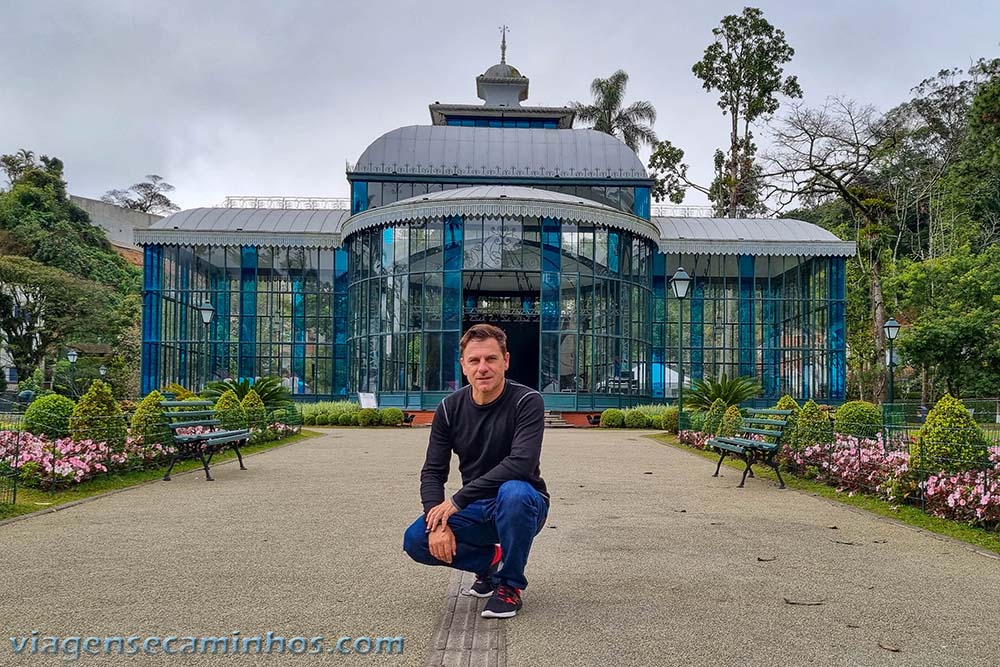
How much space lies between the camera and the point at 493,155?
3444 cm

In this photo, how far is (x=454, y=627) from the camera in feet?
13.8

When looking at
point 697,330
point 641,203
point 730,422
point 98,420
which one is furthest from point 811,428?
point 641,203

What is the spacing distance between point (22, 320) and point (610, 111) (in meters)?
32.5

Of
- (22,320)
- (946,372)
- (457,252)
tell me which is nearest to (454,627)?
(457,252)

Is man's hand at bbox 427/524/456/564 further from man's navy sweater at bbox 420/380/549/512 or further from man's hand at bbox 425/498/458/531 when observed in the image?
man's navy sweater at bbox 420/380/549/512

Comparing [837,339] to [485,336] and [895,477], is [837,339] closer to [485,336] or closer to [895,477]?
[895,477]

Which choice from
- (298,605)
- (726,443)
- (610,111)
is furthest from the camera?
(610,111)

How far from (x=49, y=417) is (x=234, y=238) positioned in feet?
75.0

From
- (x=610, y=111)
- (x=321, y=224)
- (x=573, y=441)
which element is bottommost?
(x=573, y=441)

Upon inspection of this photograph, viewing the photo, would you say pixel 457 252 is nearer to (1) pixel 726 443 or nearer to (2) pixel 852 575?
(1) pixel 726 443

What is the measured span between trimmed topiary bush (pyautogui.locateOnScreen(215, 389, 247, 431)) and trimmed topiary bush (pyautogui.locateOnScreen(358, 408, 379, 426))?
9.53m

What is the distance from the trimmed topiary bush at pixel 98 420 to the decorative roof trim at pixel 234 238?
868 inches

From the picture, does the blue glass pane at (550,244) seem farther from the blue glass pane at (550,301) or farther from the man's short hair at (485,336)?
the man's short hair at (485,336)

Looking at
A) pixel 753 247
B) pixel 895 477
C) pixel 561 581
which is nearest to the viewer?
pixel 561 581
